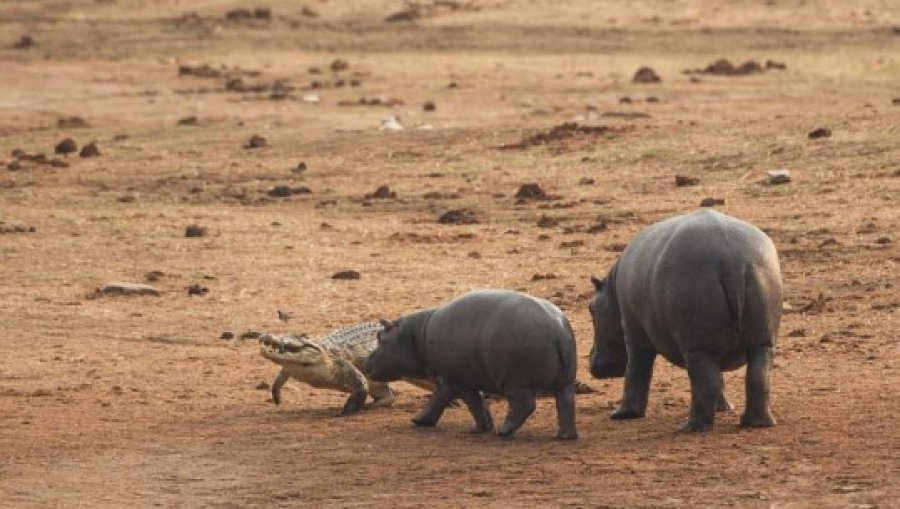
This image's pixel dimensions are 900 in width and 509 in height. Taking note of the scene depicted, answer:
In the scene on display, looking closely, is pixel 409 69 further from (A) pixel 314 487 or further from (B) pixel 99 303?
(A) pixel 314 487

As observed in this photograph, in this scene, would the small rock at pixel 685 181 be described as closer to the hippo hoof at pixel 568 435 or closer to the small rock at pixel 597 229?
the small rock at pixel 597 229

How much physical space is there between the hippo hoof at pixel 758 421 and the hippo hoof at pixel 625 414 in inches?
31.2

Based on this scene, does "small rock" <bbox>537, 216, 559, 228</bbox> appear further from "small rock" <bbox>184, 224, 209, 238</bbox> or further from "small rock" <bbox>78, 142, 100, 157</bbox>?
"small rock" <bbox>78, 142, 100, 157</bbox>

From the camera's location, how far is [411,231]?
1920 centimetres

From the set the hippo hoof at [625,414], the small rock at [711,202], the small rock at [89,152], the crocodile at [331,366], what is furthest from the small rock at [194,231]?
the hippo hoof at [625,414]

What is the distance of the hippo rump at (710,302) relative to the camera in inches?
Result: 406

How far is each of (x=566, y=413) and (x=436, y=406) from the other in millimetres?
907

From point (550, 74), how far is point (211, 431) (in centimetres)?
2313

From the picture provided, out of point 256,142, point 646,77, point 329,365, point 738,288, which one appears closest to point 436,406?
point 329,365

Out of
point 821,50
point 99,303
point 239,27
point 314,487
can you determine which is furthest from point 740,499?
point 239,27

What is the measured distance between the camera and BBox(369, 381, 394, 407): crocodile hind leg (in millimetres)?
12445

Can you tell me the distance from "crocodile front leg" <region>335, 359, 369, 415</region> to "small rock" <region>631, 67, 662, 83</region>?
20.4 metres

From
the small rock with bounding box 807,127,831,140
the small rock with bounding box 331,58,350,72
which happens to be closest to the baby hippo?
the small rock with bounding box 807,127,831,140

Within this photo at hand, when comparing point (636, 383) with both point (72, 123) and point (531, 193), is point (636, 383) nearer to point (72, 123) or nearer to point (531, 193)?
point (531, 193)
